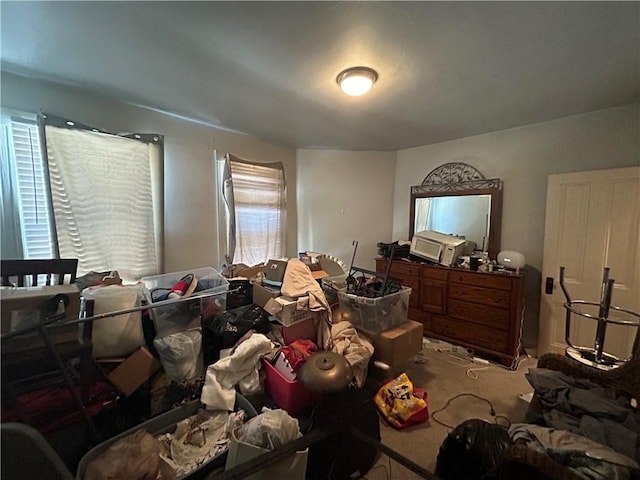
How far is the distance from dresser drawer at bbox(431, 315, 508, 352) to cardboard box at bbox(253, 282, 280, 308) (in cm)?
201

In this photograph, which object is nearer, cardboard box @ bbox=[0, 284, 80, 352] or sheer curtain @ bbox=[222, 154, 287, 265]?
cardboard box @ bbox=[0, 284, 80, 352]

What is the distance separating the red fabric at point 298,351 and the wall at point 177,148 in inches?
63.0

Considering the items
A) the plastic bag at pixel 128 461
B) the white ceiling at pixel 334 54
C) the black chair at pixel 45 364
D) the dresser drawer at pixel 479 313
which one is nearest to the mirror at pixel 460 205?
the dresser drawer at pixel 479 313

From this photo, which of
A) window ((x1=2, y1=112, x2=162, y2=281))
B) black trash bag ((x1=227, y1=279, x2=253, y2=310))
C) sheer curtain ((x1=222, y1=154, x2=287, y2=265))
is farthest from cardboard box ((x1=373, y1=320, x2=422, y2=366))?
window ((x1=2, y1=112, x2=162, y2=281))

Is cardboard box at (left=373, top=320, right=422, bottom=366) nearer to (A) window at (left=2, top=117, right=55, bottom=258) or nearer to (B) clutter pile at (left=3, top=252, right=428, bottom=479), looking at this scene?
(B) clutter pile at (left=3, top=252, right=428, bottom=479)

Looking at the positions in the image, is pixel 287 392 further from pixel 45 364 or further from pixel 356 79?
pixel 356 79

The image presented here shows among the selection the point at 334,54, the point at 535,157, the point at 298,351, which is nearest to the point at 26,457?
the point at 298,351

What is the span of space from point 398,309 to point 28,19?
2927 mm

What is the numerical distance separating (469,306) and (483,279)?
33 centimetres

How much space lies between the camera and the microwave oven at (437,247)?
2.95 m

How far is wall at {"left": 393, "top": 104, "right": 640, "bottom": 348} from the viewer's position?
2.33 meters

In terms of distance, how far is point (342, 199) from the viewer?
3.82 meters

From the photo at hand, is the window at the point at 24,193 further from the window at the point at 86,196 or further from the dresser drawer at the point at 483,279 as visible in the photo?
the dresser drawer at the point at 483,279

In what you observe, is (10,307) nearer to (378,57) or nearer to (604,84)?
(378,57)
